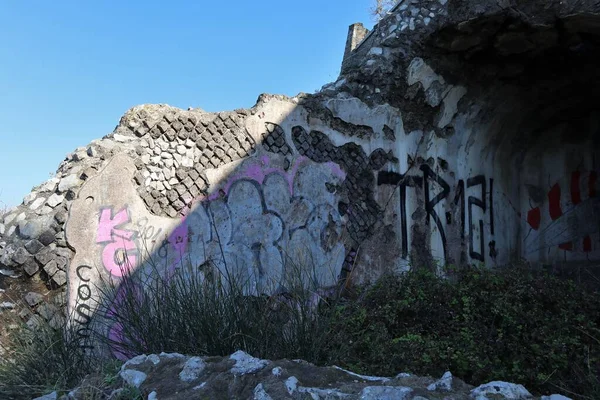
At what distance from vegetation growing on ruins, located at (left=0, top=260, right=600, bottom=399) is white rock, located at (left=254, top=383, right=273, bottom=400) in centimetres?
64

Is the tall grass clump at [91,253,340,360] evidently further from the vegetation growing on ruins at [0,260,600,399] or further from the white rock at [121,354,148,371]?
the white rock at [121,354,148,371]

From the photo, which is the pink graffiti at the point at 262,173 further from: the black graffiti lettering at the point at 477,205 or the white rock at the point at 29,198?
the black graffiti lettering at the point at 477,205

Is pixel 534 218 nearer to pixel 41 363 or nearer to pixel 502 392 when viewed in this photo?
pixel 502 392

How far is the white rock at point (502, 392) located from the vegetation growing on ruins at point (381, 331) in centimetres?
124

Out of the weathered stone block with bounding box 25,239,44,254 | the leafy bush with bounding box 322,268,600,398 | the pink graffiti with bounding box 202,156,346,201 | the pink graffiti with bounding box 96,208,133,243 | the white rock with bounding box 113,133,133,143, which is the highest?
the white rock with bounding box 113,133,133,143

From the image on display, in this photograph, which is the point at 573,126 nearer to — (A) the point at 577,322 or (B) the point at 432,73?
(B) the point at 432,73

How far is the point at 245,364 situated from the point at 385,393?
22.8 inches

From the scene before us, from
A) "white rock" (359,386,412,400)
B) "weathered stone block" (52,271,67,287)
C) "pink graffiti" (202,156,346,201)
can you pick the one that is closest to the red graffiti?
"pink graffiti" (202,156,346,201)

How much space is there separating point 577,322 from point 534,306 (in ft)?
1.05

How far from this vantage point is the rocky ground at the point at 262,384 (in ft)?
6.53

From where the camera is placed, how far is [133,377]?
90.8 inches

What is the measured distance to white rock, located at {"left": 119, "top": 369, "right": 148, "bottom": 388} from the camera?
2.28m

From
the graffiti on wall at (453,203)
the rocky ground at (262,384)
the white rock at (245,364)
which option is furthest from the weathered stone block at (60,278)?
the graffiti on wall at (453,203)

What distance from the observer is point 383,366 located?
364 centimetres
